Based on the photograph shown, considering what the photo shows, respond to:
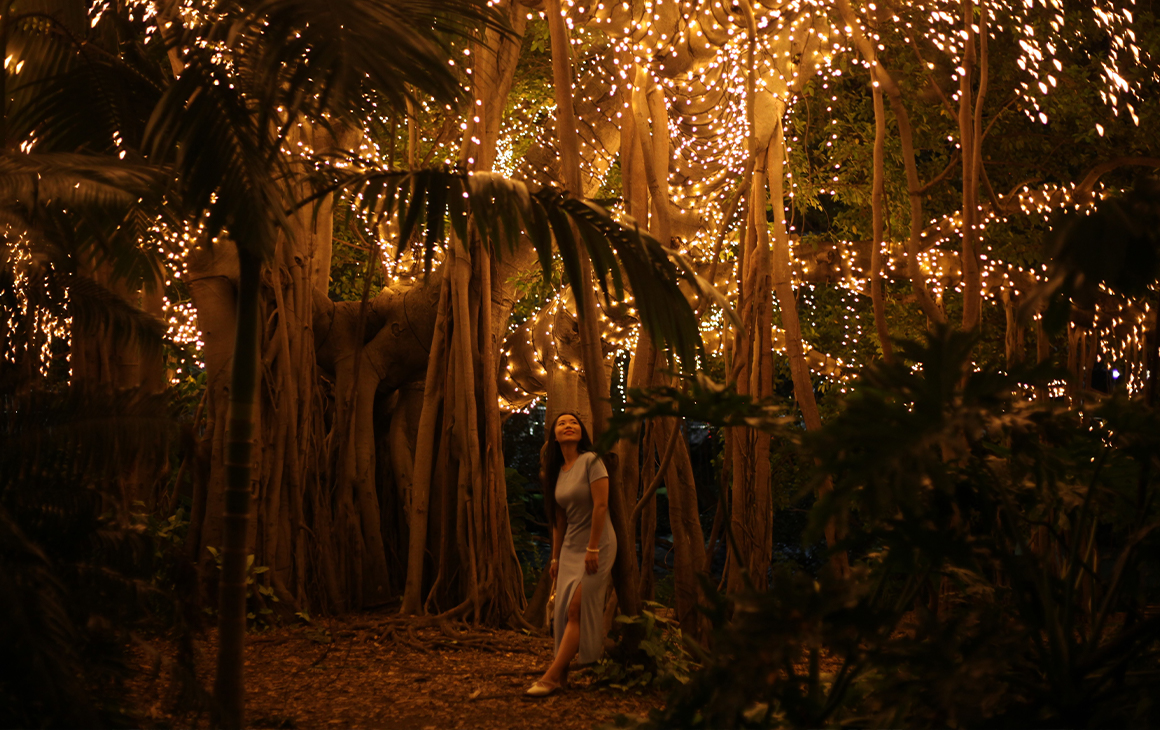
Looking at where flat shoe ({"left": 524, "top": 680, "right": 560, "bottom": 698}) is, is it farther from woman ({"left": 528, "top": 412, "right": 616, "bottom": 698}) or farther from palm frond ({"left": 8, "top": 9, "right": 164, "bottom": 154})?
palm frond ({"left": 8, "top": 9, "right": 164, "bottom": 154})

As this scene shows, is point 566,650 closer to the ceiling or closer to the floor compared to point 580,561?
closer to the floor

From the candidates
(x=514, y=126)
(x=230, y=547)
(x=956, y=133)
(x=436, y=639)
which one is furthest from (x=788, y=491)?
(x=230, y=547)

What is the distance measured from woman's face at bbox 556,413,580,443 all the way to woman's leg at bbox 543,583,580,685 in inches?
24.0

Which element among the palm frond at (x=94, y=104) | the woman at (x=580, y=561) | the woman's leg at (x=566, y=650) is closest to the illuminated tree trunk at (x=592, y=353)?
the woman at (x=580, y=561)

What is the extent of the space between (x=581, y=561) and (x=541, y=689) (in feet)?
1.43

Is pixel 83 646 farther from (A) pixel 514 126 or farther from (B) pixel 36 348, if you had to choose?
(A) pixel 514 126

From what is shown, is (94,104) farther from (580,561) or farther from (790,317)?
(790,317)

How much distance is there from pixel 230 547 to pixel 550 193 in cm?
110

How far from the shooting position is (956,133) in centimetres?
631

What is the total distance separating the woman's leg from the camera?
2.99 m

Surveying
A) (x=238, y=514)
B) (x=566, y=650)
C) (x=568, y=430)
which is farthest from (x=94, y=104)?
(x=566, y=650)

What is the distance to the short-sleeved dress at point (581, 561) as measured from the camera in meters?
3.05

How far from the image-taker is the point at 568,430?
328 cm

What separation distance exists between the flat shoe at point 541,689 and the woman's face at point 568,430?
2.74ft
